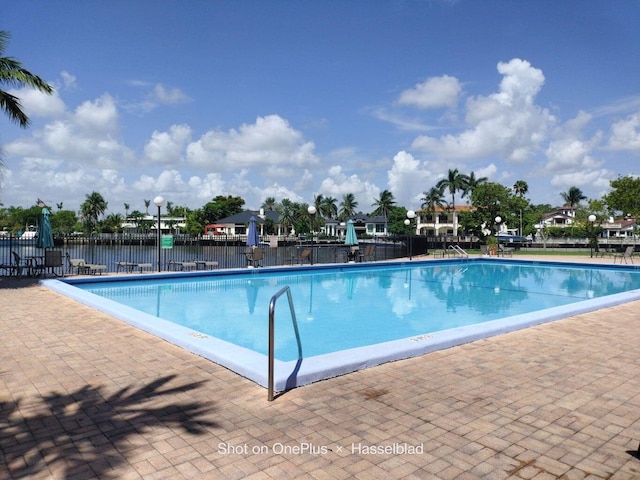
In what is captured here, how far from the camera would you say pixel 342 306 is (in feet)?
38.6

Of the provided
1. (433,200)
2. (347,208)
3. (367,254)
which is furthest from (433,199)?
(367,254)

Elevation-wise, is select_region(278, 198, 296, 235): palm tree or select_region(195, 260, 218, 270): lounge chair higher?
select_region(278, 198, 296, 235): palm tree

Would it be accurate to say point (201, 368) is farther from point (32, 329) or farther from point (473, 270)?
point (473, 270)

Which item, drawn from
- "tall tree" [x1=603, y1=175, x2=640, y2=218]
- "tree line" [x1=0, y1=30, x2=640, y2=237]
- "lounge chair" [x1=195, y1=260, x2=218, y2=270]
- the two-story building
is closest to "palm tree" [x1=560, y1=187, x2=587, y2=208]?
"tree line" [x1=0, y1=30, x2=640, y2=237]

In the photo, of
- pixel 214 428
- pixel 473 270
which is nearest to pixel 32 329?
pixel 214 428

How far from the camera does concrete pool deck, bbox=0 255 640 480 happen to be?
3.00 m

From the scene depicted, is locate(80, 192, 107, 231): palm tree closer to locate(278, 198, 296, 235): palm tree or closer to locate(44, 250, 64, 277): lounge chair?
locate(278, 198, 296, 235): palm tree

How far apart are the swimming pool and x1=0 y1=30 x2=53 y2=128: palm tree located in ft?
17.8

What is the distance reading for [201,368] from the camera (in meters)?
5.10

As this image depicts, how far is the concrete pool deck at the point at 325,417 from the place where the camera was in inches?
118

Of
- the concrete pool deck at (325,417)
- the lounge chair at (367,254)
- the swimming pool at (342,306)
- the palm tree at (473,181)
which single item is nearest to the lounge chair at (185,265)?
the swimming pool at (342,306)

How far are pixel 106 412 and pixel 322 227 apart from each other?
321 ft

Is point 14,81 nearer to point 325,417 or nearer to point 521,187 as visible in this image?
point 325,417

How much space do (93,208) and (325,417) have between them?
99.4 m
